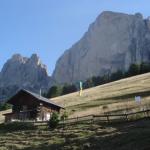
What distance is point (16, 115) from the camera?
71875 mm

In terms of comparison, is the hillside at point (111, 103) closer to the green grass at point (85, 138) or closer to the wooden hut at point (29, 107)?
the wooden hut at point (29, 107)

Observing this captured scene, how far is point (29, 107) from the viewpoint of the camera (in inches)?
2876

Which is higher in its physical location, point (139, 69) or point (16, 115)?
point (139, 69)

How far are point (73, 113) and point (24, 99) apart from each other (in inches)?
281

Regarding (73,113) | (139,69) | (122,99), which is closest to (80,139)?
(73,113)

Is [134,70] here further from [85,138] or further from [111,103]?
[85,138]

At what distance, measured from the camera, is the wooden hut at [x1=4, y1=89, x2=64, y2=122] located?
235 ft

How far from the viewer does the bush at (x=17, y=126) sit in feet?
193

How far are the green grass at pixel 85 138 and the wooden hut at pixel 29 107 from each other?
15050mm

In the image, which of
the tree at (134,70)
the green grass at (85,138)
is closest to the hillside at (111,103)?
the green grass at (85,138)

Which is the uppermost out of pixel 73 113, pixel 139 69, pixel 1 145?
pixel 139 69

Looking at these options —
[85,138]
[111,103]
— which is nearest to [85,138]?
[85,138]

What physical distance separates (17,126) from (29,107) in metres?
13.0

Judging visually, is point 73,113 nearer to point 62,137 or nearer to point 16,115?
point 16,115
